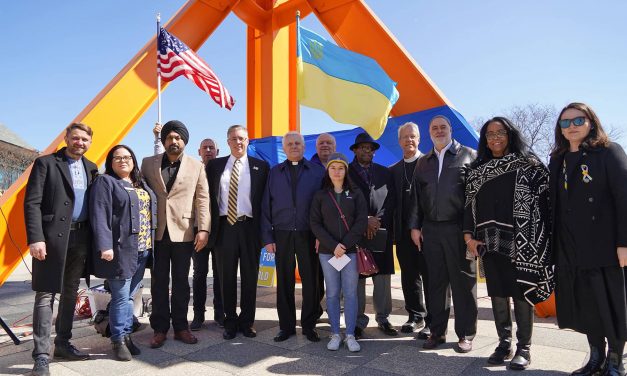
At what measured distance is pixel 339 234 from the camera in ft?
12.6

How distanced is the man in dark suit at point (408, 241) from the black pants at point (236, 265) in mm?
1455

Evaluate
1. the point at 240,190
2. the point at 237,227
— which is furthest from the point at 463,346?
the point at 240,190

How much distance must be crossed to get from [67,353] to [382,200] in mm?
3054

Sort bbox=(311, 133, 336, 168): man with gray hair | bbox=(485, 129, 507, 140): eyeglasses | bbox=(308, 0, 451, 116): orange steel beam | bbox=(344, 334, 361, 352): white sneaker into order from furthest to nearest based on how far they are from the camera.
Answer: bbox=(308, 0, 451, 116): orange steel beam → bbox=(311, 133, 336, 168): man with gray hair → bbox=(344, 334, 361, 352): white sneaker → bbox=(485, 129, 507, 140): eyeglasses

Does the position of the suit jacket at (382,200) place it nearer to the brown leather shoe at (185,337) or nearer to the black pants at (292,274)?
the black pants at (292,274)

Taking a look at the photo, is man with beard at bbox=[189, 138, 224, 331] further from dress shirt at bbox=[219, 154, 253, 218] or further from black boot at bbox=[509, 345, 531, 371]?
black boot at bbox=[509, 345, 531, 371]

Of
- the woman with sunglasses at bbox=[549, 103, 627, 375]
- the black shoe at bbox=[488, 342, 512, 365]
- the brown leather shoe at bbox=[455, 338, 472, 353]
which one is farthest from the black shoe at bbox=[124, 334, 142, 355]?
the woman with sunglasses at bbox=[549, 103, 627, 375]

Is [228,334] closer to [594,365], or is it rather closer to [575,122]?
[594,365]

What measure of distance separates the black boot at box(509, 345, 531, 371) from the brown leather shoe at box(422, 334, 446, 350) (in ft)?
2.17

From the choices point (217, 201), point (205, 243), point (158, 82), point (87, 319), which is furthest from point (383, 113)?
point (87, 319)

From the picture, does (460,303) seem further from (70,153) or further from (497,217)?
(70,153)

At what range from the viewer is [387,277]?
14.7ft

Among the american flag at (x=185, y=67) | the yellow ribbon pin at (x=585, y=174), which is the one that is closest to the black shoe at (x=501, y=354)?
the yellow ribbon pin at (x=585, y=174)

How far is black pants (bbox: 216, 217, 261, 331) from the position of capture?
13.9 ft
